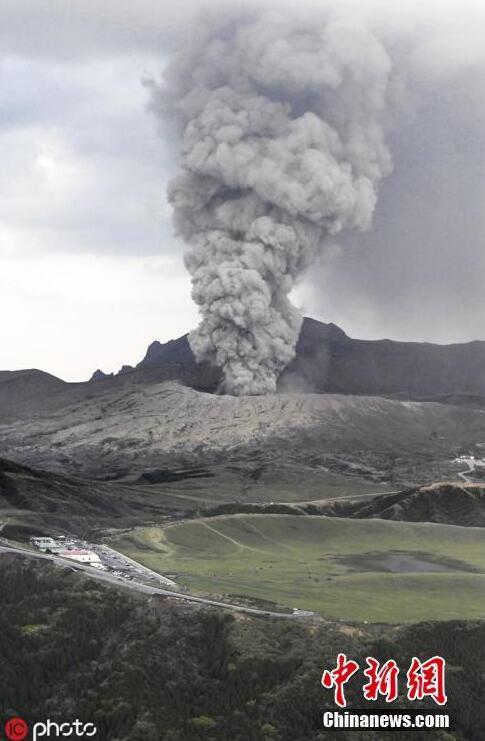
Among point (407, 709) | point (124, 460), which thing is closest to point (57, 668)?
point (407, 709)

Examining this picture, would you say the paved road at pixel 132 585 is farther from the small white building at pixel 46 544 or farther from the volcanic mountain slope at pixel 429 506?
the volcanic mountain slope at pixel 429 506

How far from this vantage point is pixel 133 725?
50906mm

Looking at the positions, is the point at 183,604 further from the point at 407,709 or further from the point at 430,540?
the point at 430,540

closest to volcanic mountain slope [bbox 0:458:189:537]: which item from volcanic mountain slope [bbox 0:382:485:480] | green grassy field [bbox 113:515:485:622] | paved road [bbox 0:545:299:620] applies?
green grassy field [bbox 113:515:485:622]

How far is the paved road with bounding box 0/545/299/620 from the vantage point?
63.7 m

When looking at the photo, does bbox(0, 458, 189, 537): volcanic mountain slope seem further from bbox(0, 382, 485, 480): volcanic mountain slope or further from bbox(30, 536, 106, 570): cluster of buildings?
bbox(0, 382, 485, 480): volcanic mountain slope

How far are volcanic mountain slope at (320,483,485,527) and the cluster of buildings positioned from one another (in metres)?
46.3

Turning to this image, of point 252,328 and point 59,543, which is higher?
point 252,328

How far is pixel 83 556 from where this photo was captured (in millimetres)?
79750

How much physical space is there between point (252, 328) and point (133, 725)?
129715 millimetres

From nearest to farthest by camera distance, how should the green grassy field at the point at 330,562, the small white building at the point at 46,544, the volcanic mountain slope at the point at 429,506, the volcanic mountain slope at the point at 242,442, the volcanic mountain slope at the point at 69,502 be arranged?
the green grassy field at the point at 330,562
the small white building at the point at 46,544
the volcanic mountain slope at the point at 69,502
the volcanic mountain slope at the point at 429,506
the volcanic mountain slope at the point at 242,442

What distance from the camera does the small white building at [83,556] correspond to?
7819 cm

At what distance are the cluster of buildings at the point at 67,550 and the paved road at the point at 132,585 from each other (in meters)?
2.40

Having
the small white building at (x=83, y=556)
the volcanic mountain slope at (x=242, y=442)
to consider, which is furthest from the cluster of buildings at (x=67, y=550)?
the volcanic mountain slope at (x=242, y=442)
